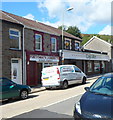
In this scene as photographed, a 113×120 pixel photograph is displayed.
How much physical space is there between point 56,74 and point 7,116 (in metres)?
7.47

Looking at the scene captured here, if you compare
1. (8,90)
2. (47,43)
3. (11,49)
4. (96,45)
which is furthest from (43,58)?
(96,45)

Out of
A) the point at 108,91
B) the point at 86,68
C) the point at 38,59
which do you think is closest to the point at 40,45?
the point at 38,59

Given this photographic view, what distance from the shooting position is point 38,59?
55.7 ft

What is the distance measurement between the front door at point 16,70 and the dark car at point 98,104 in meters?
10.8

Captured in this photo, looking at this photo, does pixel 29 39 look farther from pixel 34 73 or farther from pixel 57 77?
pixel 57 77

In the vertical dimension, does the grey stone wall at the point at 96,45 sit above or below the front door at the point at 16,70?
above

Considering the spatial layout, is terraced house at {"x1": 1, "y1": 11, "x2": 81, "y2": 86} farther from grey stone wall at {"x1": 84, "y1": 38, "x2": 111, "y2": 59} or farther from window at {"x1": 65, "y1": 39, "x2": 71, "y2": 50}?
grey stone wall at {"x1": 84, "y1": 38, "x2": 111, "y2": 59}

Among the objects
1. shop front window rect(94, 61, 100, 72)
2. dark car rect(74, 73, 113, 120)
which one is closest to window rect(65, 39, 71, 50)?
shop front window rect(94, 61, 100, 72)

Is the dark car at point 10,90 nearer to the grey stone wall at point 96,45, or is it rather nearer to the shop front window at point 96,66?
the shop front window at point 96,66

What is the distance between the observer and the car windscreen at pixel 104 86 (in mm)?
4801

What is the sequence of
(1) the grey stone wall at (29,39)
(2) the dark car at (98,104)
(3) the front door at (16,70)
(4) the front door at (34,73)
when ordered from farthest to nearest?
1. (4) the front door at (34,73)
2. (1) the grey stone wall at (29,39)
3. (3) the front door at (16,70)
4. (2) the dark car at (98,104)

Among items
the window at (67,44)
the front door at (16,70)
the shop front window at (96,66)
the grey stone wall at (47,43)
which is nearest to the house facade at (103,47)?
the shop front window at (96,66)

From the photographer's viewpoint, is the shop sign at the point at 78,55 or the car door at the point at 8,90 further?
the shop sign at the point at 78,55

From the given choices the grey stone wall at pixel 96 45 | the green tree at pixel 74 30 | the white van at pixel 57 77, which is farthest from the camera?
the green tree at pixel 74 30
